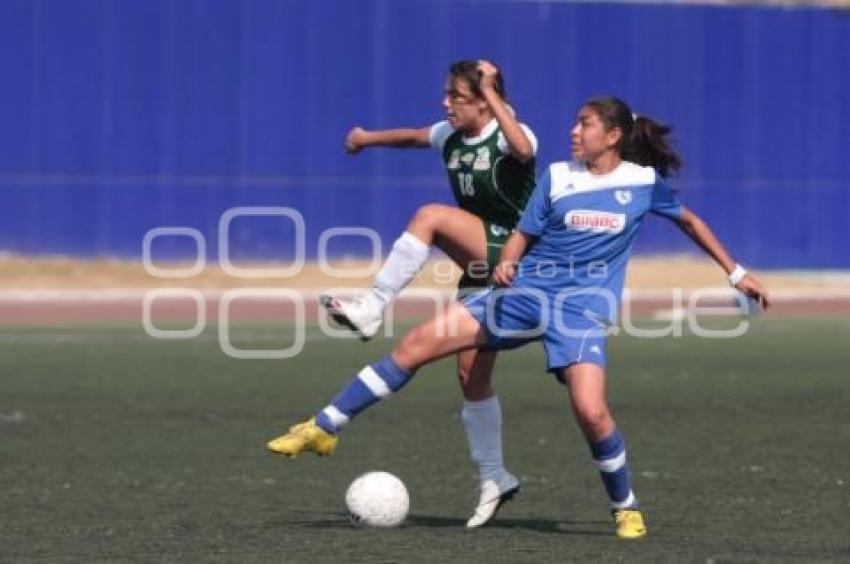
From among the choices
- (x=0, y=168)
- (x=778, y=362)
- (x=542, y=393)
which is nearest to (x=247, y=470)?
(x=542, y=393)

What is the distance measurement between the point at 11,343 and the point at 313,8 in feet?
43.1

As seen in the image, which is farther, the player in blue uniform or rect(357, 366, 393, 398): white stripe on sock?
rect(357, 366, 393, 398): white stripe on sock

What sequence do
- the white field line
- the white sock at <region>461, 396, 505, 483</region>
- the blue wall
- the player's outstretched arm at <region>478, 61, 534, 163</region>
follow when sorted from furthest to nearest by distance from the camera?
1. the blue wall
2. the white field line
3. the white sock at <region>461, 396, 505, 483</region>
4. the player's outstretched arm at <region>478, 61, 534, 163</region>

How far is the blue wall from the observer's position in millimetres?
33906

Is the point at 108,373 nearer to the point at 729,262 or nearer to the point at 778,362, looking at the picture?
the point at 778,362

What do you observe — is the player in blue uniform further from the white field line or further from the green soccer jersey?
the white field line

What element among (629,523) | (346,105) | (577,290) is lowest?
(346,105)

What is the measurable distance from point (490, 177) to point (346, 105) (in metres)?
24.6

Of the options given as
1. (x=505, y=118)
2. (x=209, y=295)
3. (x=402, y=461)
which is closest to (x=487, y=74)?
(x=505, y=118)

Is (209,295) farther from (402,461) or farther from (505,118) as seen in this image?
(505,118)

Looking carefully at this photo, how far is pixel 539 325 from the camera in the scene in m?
10.0

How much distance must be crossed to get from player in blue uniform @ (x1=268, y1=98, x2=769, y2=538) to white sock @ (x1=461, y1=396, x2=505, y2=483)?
27.3 inches

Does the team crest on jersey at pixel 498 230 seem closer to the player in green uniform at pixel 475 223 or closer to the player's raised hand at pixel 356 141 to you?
the player in green uniform at pixel 475 223

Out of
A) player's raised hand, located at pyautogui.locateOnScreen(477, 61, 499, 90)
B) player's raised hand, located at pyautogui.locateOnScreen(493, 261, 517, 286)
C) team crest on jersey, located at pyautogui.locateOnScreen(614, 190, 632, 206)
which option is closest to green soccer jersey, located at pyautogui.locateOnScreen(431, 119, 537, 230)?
player's raised hand, located at pyautogui.locateOnScreen(477, 61, 499, 90)
